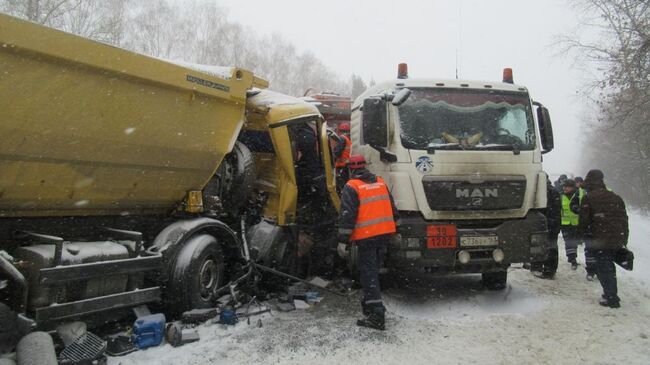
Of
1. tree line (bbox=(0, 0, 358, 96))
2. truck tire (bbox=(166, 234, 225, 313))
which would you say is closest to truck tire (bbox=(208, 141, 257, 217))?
truck tire (bbox=(166, 234, 225, 313))

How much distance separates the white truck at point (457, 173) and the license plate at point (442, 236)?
1 centimetres

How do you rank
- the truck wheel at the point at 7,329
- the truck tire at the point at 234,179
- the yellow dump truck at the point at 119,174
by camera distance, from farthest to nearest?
the truck tire at the point at 234,179, the yellow dump truck at the point at 119,174, the truck wheel at the point at 7,329

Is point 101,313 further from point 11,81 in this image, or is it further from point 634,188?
point 634,188

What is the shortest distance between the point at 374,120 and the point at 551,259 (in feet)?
11.8

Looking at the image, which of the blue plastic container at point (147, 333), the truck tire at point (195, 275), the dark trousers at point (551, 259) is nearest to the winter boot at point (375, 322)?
the truck tire at point (195, 275)

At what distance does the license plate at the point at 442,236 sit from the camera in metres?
5.09

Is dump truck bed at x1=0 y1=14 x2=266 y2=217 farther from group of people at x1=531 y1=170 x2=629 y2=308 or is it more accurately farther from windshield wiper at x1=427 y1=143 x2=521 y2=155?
group of people at x1=531 y1=170 x2=629 y2=308

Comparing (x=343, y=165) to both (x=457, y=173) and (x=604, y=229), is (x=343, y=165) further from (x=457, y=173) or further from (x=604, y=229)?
(x=604, y=229)

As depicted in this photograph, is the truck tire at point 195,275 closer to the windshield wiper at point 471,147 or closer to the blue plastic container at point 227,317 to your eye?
the blue plastic container at point 227,317

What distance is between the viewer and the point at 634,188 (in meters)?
37.3

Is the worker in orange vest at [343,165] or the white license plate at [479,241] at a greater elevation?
the worker in orange vest at [343,165]

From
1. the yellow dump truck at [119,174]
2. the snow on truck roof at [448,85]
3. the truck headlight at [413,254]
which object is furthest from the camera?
the snow on truck roof at [448,85]

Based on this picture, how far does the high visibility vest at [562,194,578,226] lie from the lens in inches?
341

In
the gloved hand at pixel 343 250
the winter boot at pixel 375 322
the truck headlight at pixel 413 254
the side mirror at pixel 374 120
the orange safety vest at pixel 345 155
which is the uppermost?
the side mirror at pixel 374 120
